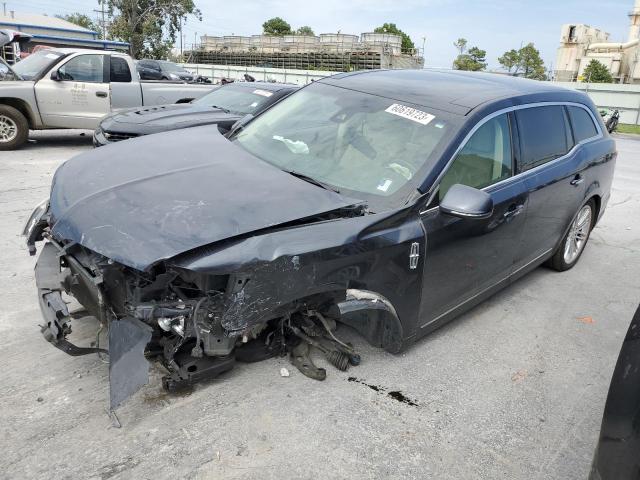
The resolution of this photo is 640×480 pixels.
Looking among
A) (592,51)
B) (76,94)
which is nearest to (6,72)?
(76,94)

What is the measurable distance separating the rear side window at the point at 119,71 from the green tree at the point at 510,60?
2638 inches

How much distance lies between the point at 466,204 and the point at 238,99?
644 cm

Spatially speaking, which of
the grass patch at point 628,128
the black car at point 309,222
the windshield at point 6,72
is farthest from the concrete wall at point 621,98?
the black car at point 309,222

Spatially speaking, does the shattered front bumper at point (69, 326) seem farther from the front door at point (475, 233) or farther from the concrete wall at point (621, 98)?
the concrete wall at point (621, 98)

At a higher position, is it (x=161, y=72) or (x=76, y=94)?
(x=161, y=72)

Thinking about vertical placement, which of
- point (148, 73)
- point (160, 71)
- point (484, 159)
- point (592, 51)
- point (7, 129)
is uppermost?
point (592, 51)

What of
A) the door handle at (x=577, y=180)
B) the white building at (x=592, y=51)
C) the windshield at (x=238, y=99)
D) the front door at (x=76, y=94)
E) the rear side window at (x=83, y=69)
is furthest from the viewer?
the white building at (x=592, y=51)

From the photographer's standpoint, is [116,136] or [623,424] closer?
[623,424]

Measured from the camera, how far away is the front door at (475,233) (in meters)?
3.02

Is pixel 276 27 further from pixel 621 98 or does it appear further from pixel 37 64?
pixel 37 64

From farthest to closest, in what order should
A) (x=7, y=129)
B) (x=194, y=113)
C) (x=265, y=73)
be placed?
(x=265, y=73), (x=7, y=129), (x=194, y=113)

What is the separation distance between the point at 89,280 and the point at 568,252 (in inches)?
171

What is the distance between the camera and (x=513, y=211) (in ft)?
11.6

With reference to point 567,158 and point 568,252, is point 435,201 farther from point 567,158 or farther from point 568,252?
point 568,252
